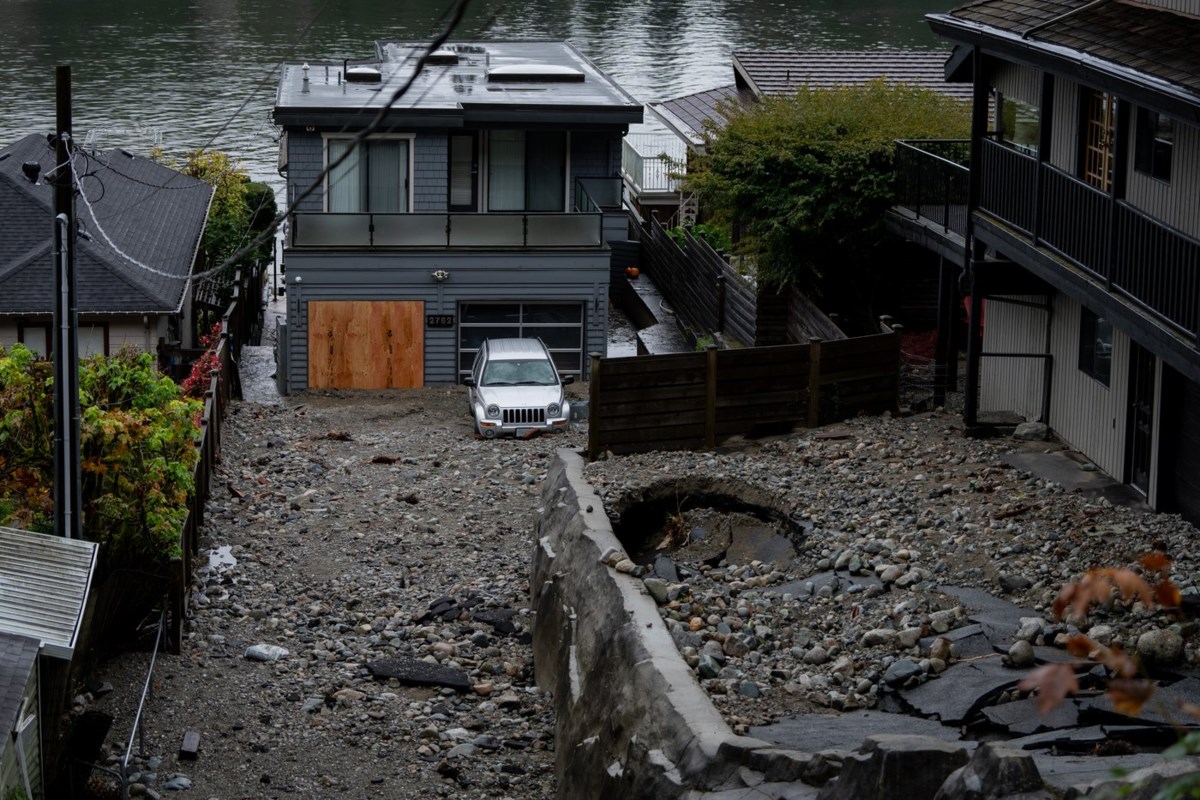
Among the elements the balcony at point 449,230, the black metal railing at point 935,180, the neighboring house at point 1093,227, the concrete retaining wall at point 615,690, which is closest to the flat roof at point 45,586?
the concrete retaining wall at point 615,690

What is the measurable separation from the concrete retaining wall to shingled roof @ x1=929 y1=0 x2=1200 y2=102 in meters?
6.88

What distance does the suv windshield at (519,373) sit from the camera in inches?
1105

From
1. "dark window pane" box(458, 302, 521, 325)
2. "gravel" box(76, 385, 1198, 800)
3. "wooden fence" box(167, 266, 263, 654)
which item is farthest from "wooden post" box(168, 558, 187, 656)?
"dark window pane" box(458, 302, 521, 325)

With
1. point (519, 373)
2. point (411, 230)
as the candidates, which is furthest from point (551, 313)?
point (519, 373)

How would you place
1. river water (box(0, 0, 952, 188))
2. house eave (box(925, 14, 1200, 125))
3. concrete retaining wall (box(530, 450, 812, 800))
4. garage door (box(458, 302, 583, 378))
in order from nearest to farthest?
concrete retaining wall (box(530, 450, 812, 800))
house eave (box(925, 14, 1200, 125))
garage door (box(458, 302, 583, 378))
river water (box(0, 0, 952, 188))

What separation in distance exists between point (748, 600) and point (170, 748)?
5540 mm

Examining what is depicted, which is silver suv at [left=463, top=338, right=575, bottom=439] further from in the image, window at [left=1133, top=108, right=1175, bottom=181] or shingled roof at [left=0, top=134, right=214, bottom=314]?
window at [left=1133, top=108, right=1175, bottom=181]

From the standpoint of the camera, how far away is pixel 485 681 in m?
16.6

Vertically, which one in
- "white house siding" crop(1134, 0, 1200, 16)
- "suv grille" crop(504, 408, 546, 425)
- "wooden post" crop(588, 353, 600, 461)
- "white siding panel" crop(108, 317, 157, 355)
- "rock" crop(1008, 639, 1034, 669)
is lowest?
"suv grille" crop(504, 408, 546, 425)

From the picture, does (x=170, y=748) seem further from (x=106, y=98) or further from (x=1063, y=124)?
(x=106, y=98)

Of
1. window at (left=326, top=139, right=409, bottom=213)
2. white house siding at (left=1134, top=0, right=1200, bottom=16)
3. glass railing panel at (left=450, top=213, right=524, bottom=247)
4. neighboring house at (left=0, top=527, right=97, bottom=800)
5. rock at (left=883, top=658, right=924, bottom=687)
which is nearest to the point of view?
neighboring house at (left=0, top=527, right=97, bottom=800)

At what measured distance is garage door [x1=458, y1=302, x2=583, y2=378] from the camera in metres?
32.6

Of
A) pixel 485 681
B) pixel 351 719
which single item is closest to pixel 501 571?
pixel 485 681

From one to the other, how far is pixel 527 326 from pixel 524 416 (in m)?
5.97
